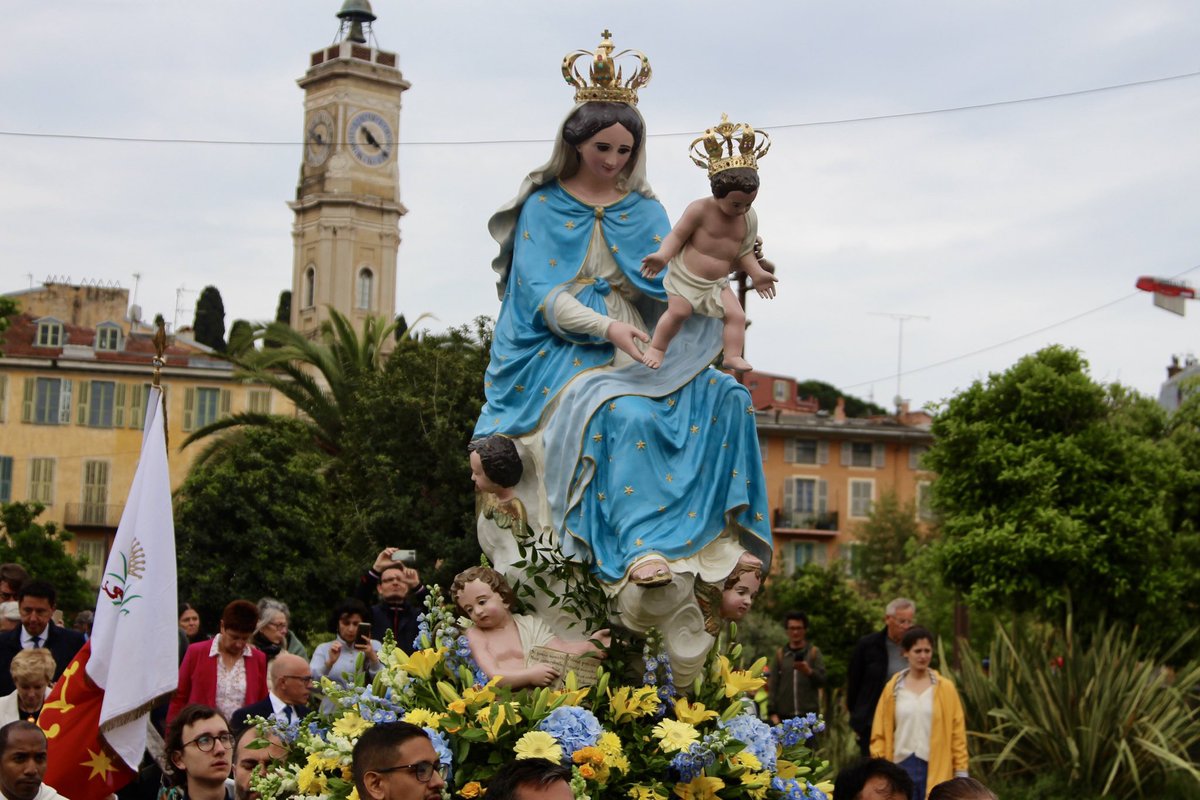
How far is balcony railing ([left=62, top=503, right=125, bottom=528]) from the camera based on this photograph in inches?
2340

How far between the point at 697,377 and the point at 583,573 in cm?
108

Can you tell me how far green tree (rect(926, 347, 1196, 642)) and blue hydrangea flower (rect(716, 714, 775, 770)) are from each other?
1814 cm

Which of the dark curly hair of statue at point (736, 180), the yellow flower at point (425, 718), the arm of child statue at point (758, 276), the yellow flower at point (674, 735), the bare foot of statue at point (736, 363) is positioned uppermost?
the dark curly hair of statue at point (736, 180)

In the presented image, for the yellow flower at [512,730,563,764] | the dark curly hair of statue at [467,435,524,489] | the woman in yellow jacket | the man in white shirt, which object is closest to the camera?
the man in white shirt

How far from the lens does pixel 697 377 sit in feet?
29.4

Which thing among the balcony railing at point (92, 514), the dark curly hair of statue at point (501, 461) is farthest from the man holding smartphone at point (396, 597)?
the balcony railing at point (92, 514)

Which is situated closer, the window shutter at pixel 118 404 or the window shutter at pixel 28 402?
the window shutter at pixel 28 402

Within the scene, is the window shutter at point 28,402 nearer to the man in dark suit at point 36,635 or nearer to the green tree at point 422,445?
the green tree at point 422,445

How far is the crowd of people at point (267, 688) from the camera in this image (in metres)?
7.50

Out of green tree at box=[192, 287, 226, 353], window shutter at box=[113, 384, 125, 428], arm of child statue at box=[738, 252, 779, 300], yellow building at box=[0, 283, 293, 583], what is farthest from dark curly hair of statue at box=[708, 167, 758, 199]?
green tree at box=[192, 287, 226, 353]

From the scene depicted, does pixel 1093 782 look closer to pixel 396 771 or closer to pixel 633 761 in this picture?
pixel 633 761

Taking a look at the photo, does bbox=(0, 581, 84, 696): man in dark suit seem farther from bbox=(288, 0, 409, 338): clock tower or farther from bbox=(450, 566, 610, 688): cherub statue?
bbox=(288, 0, 409, 338): clock tower

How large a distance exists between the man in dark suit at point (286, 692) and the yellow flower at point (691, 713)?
6.16 feet

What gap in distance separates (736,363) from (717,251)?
1.73ft
